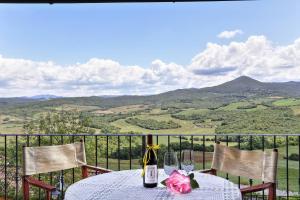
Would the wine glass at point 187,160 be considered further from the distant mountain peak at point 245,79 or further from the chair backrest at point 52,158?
the distant mountain peak at point 245,79

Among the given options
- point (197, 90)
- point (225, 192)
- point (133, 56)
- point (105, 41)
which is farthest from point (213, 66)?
point (225, 192)

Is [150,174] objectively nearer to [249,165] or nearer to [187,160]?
[187,160]

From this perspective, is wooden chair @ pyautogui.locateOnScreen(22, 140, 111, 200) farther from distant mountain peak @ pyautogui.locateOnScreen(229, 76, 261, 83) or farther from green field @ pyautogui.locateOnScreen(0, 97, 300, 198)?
distant mountain peak @ pyautogui.locateOnScreen(229, 76, 261, 83)

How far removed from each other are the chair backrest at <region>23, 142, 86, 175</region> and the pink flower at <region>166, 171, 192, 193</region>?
105cm

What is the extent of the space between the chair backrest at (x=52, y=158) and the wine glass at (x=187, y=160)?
86 cm

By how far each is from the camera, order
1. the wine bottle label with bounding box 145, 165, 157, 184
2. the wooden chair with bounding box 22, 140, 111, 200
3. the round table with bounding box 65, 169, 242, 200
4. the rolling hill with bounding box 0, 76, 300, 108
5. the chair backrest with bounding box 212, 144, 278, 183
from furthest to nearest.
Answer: the rolling hill with bounding box 0, 76, 300, 108 < the wooden chair with bounding box 22, 140, 111, 200 < the chair backrest with bounding box 212, 144, 278, 183 < the wine bottle label with bounding box 145, 165, 157, 184 < the round table with bounding box 65, 169, 242, 200

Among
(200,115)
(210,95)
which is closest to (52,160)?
(200,115)

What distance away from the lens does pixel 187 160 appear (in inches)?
86.8

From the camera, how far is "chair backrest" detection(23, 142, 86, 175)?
253 cm

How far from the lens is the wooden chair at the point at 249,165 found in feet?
6.99

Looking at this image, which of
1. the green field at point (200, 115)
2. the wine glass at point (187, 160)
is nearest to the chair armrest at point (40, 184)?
the wine glass at point (187, 160)

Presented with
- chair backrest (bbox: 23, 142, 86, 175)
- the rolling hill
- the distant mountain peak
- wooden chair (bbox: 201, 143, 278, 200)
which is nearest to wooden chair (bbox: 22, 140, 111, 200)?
chair backrest (bbox: 23, 142, 86, 175)

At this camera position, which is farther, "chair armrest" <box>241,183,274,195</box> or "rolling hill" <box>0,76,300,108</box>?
"rolling hill" <box>0,76,300,108</box>

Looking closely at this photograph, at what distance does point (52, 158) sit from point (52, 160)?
0.05ft
